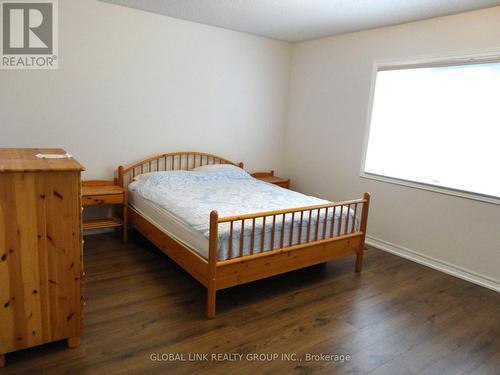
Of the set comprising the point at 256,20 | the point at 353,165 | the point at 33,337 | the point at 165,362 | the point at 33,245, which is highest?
the point at 256,20

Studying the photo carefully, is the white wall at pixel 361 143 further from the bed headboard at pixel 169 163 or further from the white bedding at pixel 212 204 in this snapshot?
the bed headboard at pixel 169 163

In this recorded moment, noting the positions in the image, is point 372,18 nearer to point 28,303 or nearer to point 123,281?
point 123,281

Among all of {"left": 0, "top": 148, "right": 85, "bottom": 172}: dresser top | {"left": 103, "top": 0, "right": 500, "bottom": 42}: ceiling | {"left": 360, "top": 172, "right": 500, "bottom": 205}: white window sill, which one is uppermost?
{"left": 103, "top": 0, "right": 500, "bottom": 42}: ceiling

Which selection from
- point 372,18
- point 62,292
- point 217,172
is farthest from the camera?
point 217,172

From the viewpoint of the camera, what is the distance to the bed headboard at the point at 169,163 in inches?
163

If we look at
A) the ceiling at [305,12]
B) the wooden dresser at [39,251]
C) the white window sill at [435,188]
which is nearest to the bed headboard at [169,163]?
the ceiling at [305,12]

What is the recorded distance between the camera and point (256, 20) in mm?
4047

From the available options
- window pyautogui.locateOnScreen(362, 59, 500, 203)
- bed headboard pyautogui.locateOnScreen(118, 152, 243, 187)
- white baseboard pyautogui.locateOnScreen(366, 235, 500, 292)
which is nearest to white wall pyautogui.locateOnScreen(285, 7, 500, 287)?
white baseboard pyautogui.locateOnScreen(366, 235, 500, 292)

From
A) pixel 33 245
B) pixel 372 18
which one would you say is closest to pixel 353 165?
pixel 372 18

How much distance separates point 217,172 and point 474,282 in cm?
292

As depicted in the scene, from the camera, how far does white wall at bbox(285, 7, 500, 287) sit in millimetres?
3336

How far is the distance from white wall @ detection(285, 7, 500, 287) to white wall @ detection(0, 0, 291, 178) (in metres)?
0.51

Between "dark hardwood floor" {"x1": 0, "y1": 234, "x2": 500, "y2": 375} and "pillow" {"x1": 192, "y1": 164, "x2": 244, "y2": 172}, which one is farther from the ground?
"pillow" {"x1": 192, "y1": 164, "x2": 244, "y2": 172}

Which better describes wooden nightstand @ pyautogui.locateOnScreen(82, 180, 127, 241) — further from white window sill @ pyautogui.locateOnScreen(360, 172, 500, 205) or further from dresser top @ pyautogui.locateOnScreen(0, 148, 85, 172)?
white window sill @ pyautogui.locateOnScreen(360, 172, 500, 205)
